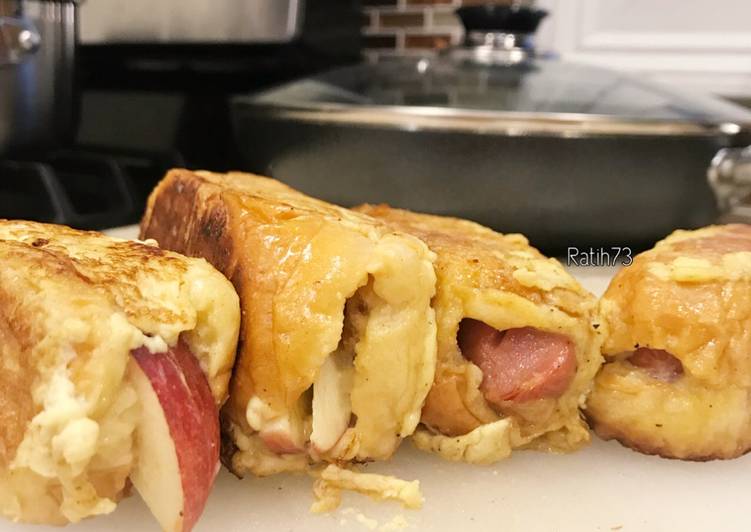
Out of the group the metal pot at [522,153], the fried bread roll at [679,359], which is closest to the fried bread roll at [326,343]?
the fried bread roll at [679,359]

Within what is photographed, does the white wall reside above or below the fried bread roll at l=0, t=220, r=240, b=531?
above

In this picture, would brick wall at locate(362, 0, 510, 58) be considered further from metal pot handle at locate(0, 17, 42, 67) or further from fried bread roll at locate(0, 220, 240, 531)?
fried bread roll at locate(0, 220, 240, 531)

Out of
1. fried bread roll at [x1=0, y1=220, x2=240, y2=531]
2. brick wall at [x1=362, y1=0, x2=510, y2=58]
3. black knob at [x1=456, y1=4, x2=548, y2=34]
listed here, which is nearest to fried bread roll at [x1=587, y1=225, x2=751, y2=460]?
fried bread roll at [x1=0, y1=220, x2=240, y2=531]

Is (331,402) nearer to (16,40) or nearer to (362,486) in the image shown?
(362,486)

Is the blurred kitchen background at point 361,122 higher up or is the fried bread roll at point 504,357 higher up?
the blurred kitchen background at point 361,122

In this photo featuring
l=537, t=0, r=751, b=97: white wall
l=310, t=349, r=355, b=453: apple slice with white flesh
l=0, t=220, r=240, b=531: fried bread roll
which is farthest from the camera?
l=537, t=0, r=751, b=97: white wall

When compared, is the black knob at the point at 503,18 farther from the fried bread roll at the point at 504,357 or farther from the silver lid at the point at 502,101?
the fried bread roll at the point at 504,357
